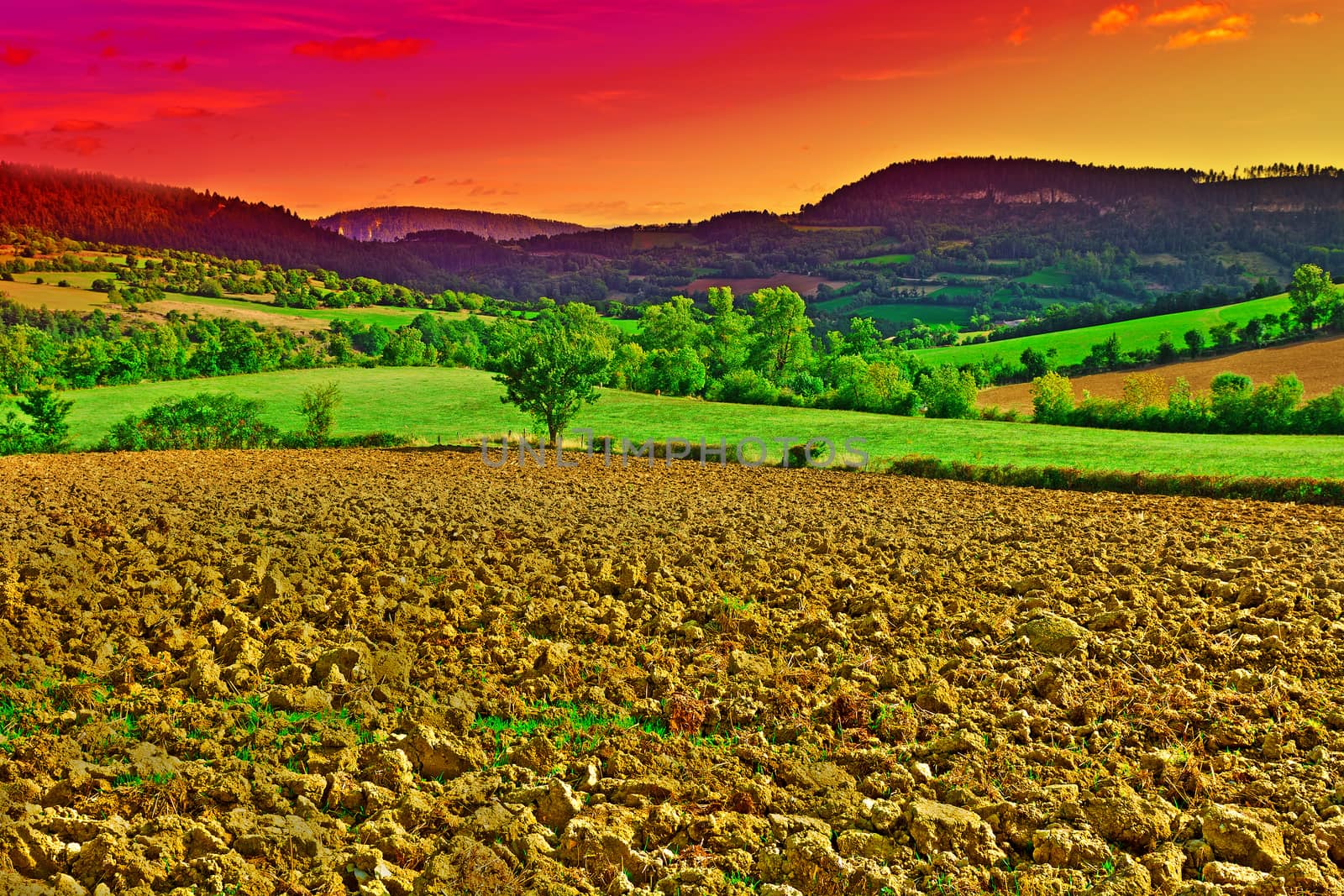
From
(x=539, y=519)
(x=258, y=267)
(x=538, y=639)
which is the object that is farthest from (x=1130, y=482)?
(x=258, y=267)

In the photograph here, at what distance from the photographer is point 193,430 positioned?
42938 millimetres

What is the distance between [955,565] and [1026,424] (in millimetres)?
40777

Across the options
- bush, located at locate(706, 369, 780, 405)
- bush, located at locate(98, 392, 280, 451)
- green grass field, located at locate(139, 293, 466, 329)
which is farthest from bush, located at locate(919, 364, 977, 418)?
green grass field, located at locate(139, 293, 466, 329)

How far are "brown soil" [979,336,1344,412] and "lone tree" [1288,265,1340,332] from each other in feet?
21.1

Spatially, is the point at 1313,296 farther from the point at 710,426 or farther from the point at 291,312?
the point at 291,312

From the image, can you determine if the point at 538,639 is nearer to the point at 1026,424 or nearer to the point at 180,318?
the point at 1026,424

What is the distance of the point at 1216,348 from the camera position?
99.8 meters

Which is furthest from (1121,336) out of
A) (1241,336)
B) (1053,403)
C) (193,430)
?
(193,430)

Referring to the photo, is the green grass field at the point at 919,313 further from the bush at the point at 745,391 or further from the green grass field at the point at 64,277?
the green grass field at the point at 64,277

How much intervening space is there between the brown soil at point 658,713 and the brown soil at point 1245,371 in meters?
73.9

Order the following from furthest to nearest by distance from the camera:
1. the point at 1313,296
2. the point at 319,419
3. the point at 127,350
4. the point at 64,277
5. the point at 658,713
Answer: the point at 64,277, the point at 1313,296, the point at 127,350, the point at 319,419, the point at 658,713

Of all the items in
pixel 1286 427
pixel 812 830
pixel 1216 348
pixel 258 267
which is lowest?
pixel 812 830

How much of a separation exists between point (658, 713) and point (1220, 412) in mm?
53964

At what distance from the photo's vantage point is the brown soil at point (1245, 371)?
8162 cm
